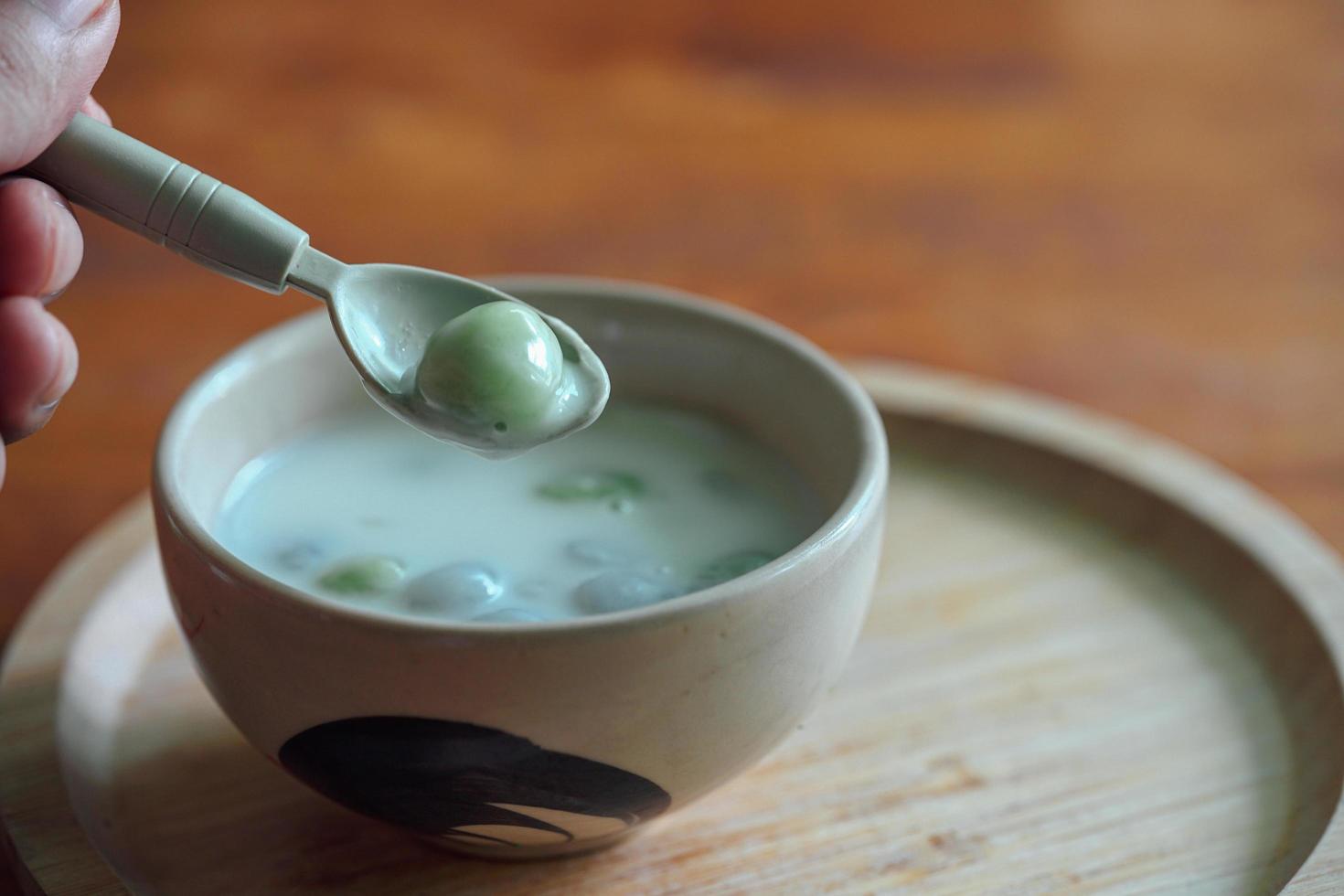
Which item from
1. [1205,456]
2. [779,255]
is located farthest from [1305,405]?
[779,255]

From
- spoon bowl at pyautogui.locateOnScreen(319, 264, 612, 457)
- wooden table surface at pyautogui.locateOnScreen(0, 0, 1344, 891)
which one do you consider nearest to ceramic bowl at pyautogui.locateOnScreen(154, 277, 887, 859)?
spoon bowl at pyautogui.locateOnScreen(319, 264, 612, 457)

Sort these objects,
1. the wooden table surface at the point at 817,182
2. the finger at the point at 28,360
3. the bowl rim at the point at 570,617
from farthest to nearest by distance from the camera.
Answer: the wooden table surface at the point at 817,182, the finger at the point at 28,360, the bowl rim at the point at 570,617

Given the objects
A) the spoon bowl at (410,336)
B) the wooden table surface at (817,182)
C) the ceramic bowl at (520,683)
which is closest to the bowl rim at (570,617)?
the ceramic bowl at (520,683)

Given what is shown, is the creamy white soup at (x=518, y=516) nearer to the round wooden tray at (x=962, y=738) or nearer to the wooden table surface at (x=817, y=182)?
the round wooden tray at (x=962, y=738)

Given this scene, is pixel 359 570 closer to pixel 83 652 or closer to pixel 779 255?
pixel 83 652

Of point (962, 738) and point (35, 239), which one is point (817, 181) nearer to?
point (962, 738)

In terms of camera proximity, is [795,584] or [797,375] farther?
[797,375]
